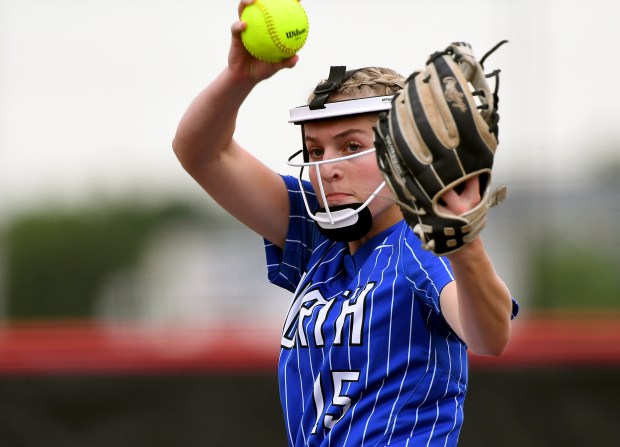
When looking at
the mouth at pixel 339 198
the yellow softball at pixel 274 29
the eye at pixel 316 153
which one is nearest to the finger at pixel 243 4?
the yellow softball at pixel 274 29

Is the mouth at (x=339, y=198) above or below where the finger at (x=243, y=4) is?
below

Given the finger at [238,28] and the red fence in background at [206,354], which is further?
the red fence in background at [206,354]

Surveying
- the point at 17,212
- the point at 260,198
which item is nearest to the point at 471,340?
the point at 260,198

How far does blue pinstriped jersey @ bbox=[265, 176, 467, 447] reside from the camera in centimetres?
252

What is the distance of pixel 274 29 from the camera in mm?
2557

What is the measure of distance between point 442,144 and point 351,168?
0.58 m

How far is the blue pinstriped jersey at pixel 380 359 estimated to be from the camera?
2523mm

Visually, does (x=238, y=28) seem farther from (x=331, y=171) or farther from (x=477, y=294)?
(x=477, y=294)

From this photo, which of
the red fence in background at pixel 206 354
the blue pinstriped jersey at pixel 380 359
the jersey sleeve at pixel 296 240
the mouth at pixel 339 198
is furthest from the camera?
the red fence in background at pixel 206 354

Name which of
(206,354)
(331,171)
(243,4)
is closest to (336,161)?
(331,171)

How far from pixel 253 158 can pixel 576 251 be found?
1726 centimetres

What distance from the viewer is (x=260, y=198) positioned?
3000 millimetres

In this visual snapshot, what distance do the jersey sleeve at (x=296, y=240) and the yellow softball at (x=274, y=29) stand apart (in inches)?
20.3

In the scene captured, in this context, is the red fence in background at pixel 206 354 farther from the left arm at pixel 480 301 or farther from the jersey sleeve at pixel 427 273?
the left arm at pixel 480 301
